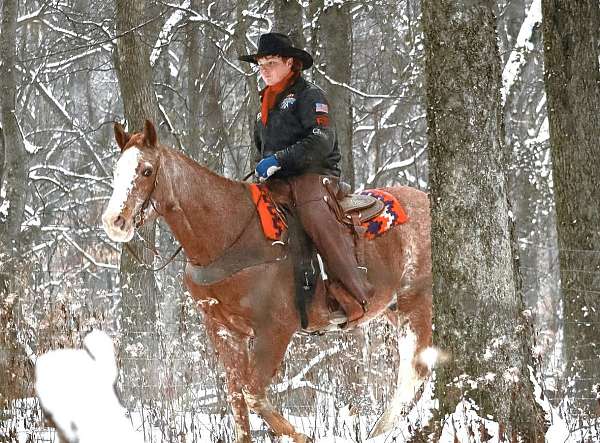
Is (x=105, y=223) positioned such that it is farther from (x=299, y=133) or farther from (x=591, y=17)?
(x=591, y=17)

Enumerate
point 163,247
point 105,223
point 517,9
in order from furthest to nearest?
1. point 163,247
2. point 517,9
3. point 105,223

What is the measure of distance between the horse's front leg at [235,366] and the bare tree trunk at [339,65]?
512 centimetres

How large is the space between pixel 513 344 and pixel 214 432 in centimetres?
229

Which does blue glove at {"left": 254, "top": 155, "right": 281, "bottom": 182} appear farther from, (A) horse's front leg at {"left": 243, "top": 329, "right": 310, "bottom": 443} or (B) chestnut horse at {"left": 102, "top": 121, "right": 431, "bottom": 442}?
(A) horse's front leg at {"left": 243, "top": 329, "right": 310, "bottom": 443}

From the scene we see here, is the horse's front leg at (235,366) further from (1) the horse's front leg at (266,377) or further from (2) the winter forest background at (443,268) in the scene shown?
(2) the winter forest background at (443,268)

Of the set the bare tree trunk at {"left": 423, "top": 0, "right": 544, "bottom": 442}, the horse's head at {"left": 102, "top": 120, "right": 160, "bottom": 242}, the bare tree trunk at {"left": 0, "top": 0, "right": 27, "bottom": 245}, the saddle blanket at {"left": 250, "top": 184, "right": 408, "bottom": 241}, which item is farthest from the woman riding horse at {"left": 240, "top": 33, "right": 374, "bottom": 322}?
the bare tree trunk at {"left": 0, "top": 0, "right": 27, "bottom": 245}

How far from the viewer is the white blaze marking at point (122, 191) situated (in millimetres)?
5102

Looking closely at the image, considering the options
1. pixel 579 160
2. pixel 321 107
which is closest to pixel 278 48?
pixel 321 107

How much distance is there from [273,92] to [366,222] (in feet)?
3.69

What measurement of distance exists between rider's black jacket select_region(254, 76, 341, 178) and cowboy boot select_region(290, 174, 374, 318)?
118 mm

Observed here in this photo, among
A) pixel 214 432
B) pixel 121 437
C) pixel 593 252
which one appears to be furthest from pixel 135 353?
pixel 121 437

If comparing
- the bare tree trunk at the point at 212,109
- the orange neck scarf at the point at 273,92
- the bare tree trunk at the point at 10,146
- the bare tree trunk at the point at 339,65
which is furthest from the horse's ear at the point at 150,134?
the bare tree trunk at the point at 212,109

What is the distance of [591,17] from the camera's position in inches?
282

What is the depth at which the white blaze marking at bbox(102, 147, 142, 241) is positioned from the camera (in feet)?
16.7
